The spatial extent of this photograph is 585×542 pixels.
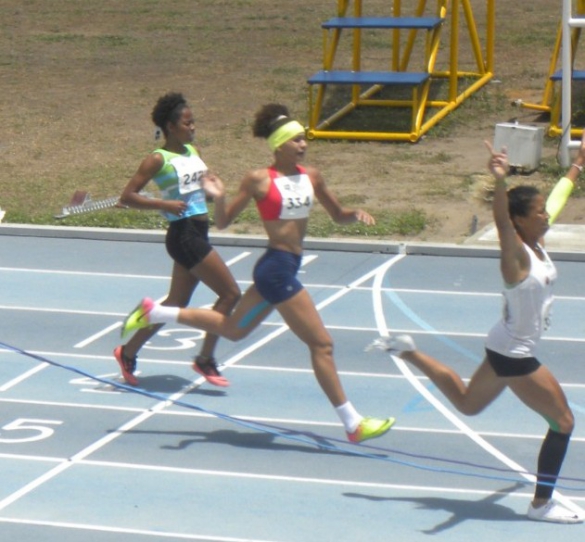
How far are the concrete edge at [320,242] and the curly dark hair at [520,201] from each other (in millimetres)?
6552

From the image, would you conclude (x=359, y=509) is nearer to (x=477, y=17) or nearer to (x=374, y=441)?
(x=374, y=441)

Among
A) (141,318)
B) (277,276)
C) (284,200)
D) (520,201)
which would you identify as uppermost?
(520,201)

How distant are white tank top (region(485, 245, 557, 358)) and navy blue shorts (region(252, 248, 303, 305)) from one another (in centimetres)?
142

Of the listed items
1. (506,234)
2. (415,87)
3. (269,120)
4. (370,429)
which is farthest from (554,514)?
(415,87)

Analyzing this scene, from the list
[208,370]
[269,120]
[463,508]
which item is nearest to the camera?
[463,508]

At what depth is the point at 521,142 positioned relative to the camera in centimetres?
1614

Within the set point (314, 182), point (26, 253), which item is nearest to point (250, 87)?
point (26, 253)

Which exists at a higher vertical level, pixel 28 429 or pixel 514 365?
pixel 514 365

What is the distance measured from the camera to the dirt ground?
15992 millimetres

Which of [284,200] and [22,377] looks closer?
[284,200]

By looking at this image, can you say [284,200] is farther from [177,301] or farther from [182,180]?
[177,301]

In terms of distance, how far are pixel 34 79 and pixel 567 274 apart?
13424mm

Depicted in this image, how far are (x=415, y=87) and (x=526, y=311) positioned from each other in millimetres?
12032

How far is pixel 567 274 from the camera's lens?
12016 mm
